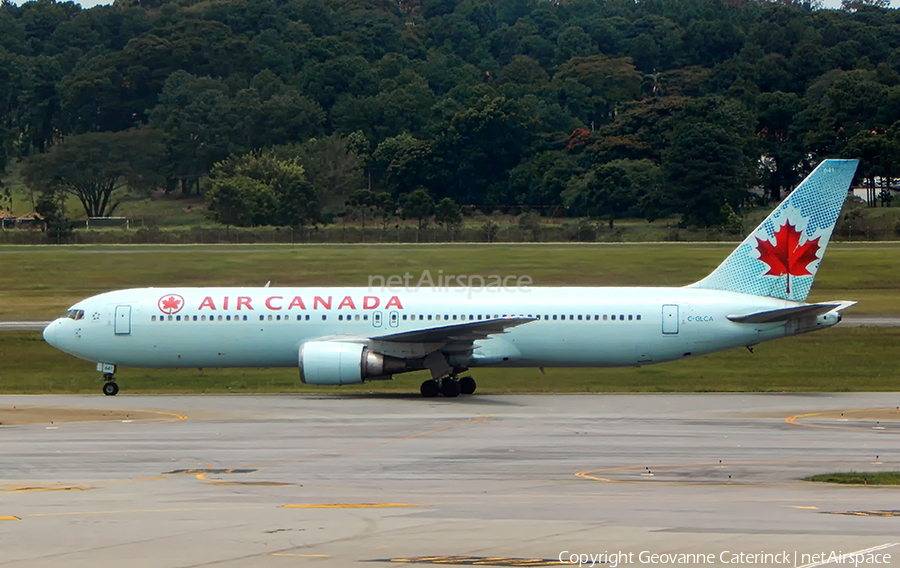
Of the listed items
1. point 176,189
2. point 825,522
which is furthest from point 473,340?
point 176,189

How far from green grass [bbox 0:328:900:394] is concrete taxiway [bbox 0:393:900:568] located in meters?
3.26

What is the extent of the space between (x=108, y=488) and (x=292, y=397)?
15.5 m

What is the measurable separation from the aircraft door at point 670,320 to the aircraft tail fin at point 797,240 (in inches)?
77.3

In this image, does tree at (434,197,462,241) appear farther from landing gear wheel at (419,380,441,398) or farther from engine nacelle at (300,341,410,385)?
engine nacelle at (300,341,410,385)

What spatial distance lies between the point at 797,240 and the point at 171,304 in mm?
18925

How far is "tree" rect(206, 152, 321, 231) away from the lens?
103125 millimetres

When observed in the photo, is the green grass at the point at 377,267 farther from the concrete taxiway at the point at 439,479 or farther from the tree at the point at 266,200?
the concrete taxiway at the point at 439,479

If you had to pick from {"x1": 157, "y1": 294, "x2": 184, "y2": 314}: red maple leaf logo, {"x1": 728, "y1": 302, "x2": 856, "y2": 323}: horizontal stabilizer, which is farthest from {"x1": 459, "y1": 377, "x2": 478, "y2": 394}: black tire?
{"x1": 157, "y1": 294, "x2": 184, "y2": 314}: red maple leaf logo

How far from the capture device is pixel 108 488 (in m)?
19.9

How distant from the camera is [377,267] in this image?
70.4m

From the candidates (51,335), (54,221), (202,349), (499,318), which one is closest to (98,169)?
(54,221)

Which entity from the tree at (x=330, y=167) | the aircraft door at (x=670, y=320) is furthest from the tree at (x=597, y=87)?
the aircraft door at (x=670, y=320)

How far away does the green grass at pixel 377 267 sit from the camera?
219ft

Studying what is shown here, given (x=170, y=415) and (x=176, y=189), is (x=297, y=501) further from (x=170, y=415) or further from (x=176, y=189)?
(x=176, y=189)
